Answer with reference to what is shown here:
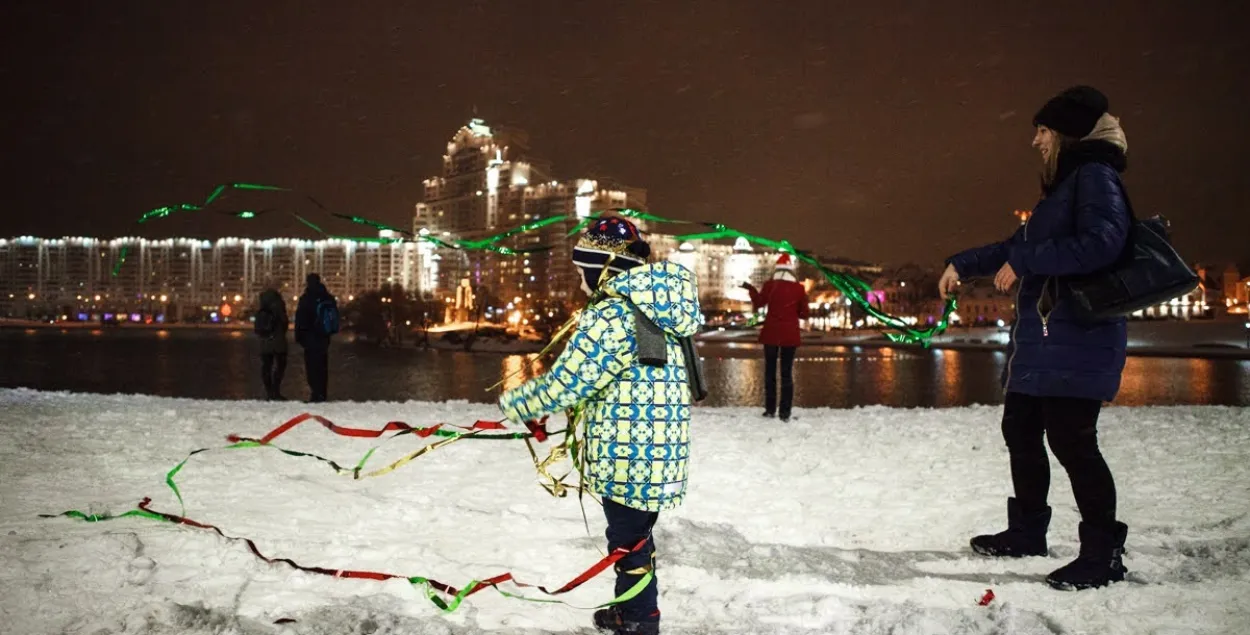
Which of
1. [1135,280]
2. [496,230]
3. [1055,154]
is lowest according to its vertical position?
[1135,280]

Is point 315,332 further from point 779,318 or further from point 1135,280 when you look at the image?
point 1135,280

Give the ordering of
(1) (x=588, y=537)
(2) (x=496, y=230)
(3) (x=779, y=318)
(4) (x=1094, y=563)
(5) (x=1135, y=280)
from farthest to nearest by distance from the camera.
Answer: (2) (x=496, y=230) → (3) (x=779, y=318) → (1) (x=588, y=537) → (4) (x=1094, y=563) → (5) (x=1135, y=280)

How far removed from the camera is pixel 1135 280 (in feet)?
13.4

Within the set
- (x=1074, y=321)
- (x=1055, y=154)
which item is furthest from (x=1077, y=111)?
(x=1074, y=321)

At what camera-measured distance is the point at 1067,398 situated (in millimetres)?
4309

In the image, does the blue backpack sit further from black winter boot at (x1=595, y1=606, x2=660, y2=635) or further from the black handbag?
the black handbag

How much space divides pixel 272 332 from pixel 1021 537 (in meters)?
11.2

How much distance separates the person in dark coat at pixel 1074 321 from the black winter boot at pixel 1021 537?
0.43m

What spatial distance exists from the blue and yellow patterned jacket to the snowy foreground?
0.71 m

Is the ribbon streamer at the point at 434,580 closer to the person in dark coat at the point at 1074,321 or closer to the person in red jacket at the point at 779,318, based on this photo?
the person in dark coat at the point at 1074,321

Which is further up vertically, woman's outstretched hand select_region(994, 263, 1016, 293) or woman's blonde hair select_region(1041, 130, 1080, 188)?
woman's blonde hair select_region(1041, 130, 1080, 188)

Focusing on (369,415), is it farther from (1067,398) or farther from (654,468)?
(1067,398)

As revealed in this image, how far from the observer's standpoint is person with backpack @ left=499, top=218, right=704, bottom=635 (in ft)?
11.8

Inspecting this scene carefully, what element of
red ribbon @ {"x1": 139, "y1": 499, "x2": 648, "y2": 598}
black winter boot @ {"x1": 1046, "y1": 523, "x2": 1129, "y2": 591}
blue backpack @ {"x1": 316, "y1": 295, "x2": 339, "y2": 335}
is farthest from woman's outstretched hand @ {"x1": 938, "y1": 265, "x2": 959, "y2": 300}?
blue backpack @ {"x1": 316, "y1": 295, "x2": 339, "y2": 335}
